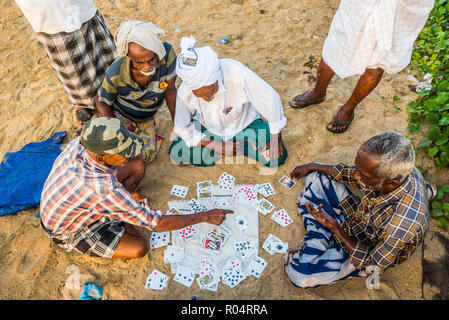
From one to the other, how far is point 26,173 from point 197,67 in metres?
2.31

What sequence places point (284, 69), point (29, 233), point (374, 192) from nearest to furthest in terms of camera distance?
point (374, 192) < point (29, 233) < point (284, 69)

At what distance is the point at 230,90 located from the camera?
293cm

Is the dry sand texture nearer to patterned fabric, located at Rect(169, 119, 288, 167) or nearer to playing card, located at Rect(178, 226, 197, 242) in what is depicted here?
patterned fabric, located at Rect(169, 119, 288, 167)

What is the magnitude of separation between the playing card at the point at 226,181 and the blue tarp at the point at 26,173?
1882 millimetres

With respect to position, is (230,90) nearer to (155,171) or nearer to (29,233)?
(155,171)

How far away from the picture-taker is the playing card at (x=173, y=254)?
9.52 ft

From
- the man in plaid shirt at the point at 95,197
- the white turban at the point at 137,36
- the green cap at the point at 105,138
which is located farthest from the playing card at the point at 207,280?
the white turban at the point at 137,36

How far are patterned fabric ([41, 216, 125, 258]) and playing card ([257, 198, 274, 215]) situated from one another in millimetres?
1345

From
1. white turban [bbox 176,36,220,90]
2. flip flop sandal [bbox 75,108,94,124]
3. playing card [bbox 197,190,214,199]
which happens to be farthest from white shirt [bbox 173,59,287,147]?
flip flop sandal [bbox 75,108,94,124]

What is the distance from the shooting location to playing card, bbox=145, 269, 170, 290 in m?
2.77

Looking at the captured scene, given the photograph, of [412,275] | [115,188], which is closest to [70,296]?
[115,188]

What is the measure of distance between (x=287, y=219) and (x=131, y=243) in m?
1.50
